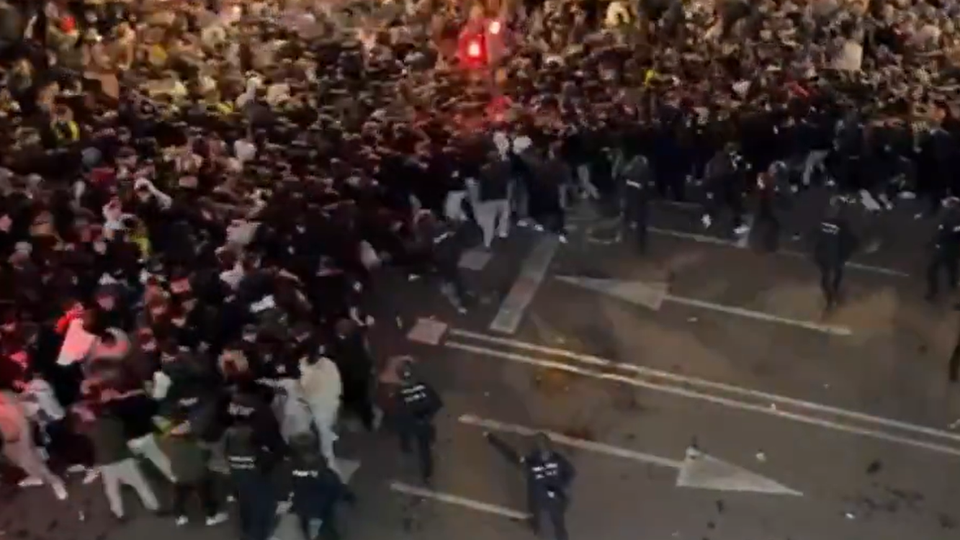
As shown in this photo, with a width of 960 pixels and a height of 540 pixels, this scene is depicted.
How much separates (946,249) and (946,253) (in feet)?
0.24

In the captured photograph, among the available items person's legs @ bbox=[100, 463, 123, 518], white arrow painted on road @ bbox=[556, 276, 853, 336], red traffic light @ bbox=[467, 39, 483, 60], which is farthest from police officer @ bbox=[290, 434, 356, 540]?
red traffic light @ bbox=[467, 39, 483, 60]

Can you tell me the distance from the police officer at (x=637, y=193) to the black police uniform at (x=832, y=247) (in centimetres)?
213

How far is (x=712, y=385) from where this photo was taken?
13055 mm

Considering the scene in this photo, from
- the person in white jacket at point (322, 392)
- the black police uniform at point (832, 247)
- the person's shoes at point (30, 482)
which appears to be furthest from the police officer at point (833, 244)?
the person's shoes at point (30, 482)

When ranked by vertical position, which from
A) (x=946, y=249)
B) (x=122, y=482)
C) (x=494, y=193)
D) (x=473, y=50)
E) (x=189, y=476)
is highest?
(x=473, y=50)

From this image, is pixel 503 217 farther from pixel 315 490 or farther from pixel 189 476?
pixel 315 490

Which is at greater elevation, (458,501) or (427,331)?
(427,331)

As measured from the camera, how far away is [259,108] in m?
15.6

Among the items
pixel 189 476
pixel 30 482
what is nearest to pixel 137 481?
pixel 189 476

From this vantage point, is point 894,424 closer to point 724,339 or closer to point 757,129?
point 724,339

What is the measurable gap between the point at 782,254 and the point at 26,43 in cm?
1152

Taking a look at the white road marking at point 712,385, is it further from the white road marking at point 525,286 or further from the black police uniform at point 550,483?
the black police uniform at point 550,483

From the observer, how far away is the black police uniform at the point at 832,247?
518 inches

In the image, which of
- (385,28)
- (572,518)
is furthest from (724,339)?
(385,28)
